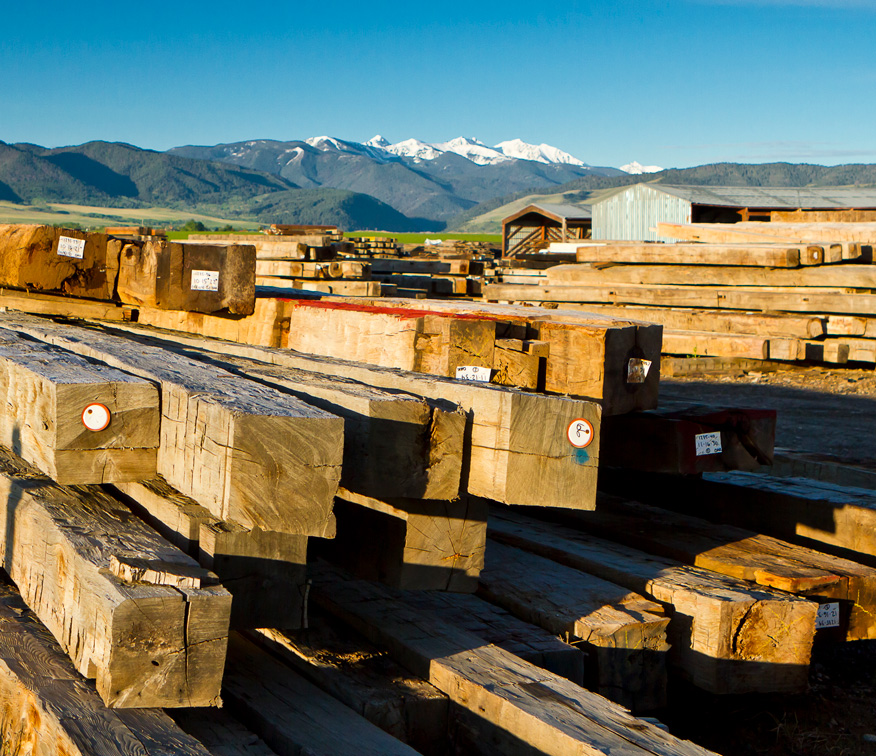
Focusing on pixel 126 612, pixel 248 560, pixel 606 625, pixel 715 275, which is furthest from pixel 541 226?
pixel 126 612

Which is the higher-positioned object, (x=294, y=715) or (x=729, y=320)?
(x=729, y=320)

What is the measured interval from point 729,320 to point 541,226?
37.0 meters

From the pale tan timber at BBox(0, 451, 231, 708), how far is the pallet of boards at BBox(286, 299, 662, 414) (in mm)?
1628

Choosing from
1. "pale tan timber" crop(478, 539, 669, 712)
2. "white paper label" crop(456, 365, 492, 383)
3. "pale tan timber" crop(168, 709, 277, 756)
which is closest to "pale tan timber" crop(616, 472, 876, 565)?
"pale tan timber" crop(478, 539, 669, 712)

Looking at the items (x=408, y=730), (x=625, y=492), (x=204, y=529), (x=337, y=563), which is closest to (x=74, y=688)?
(x=204, y=529)

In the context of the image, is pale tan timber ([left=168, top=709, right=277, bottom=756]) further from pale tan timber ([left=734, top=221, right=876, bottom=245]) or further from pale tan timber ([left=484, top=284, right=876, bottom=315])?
pale tan timber ([left=734, top=221, right=876, bottom=245])

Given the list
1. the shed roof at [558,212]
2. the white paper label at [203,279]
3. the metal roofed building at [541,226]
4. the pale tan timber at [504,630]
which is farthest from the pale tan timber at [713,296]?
the shed roof at [558,212]

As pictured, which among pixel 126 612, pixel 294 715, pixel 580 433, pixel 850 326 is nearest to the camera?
pixel 126 612

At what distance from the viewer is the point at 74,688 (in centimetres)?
220

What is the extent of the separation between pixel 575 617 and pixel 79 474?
168 cm

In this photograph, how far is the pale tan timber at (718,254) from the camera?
10312mm

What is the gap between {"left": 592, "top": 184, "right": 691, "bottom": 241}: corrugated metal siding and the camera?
33281 mm

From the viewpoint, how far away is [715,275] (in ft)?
36.8

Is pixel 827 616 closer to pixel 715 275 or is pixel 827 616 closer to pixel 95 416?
pixel 95 416
